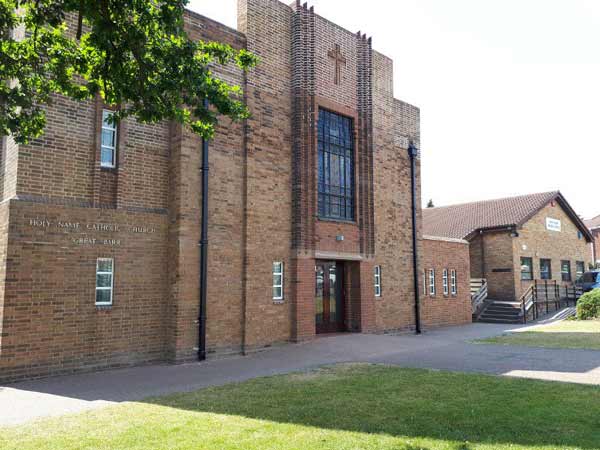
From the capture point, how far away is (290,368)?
35.5 feet

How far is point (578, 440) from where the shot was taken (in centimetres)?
552

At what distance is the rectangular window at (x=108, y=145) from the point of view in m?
11.5

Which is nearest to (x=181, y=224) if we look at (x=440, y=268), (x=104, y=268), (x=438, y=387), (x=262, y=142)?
(x=104, y=268)

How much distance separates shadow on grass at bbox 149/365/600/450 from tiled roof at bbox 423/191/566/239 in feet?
64.5

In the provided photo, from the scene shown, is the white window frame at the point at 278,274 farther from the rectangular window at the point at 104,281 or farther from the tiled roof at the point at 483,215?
the tiled roof at the point at 483,215

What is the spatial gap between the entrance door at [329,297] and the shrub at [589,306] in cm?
1330

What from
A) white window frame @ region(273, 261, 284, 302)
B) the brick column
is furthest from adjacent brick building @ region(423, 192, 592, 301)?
white window frame @ region(273, 261, 284, 302)

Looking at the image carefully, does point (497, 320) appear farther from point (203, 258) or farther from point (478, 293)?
point (203, 258)

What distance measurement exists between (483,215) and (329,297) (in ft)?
56.2

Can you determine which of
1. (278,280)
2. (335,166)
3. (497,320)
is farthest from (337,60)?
(497,320)

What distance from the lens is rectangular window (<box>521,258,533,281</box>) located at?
89.1 feet

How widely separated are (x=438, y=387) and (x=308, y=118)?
883cm

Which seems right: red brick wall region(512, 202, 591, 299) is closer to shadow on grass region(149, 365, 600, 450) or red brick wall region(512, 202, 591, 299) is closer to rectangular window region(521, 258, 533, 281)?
rectangular window region(521, 258, 533, 281)

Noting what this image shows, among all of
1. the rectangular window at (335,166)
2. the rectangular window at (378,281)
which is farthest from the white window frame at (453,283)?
the rectangular window at (335,166)
